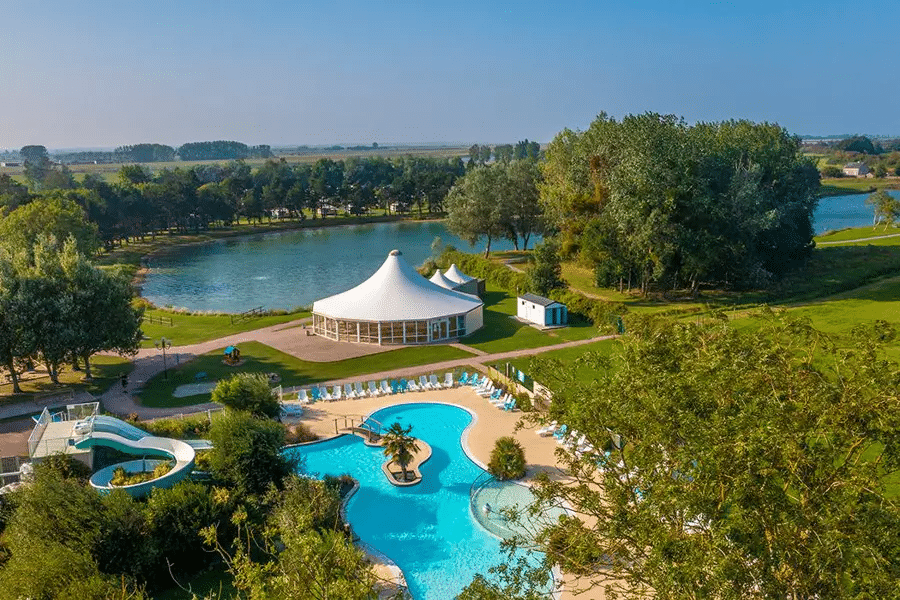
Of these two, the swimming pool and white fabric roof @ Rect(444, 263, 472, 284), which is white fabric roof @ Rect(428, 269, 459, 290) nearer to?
white fabric roof @ Rect(444, 263, 472, 284)

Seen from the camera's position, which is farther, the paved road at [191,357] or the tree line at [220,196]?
the tree line at [220,196]

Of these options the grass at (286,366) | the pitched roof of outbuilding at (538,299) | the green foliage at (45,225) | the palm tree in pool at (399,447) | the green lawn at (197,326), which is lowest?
the grass at (286,366)

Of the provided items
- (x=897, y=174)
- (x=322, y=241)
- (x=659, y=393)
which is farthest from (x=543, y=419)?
(x=897, y=174)

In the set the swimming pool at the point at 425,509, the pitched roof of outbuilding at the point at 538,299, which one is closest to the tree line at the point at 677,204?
the pitched roof of outbuilding at the point at 538,299

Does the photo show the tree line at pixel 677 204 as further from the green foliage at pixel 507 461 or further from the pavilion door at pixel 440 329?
the green foliage at pixel 507 461

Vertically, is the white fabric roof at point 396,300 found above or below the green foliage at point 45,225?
below

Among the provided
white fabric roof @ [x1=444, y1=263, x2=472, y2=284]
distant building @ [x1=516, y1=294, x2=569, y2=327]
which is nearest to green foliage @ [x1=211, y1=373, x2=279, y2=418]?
distant building @ [x1=516, y1=294, x2=569, y2=327]

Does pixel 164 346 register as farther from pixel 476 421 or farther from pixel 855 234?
pixel 855 234
